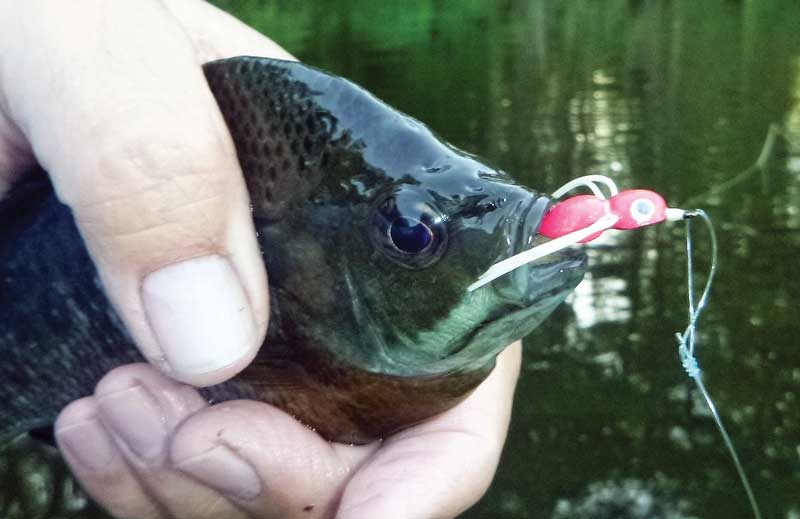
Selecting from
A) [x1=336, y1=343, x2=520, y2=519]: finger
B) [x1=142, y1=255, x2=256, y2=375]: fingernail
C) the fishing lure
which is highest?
the fishing lure

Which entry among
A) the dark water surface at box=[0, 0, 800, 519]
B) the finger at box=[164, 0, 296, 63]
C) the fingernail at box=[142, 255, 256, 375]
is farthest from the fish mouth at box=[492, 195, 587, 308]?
the dark water surface at box=[0, 0, 800, 519]

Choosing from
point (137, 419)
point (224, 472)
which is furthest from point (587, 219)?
point (137, 419)

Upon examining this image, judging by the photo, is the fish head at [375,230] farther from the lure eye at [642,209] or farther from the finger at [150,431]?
the finger at [150,431]

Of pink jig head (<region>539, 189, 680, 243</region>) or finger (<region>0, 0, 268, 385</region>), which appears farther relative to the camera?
finger (<region>0, 0, 268, 385</region>)

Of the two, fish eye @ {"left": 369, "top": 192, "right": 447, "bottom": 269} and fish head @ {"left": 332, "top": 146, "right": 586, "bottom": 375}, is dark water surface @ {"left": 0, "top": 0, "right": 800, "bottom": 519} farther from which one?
fish eye @ {"left": 369, "top": 192, "right": 447, "bottom": 269}

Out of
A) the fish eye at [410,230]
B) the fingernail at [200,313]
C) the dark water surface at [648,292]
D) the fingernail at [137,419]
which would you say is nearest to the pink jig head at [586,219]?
the fish eye at [410,230]

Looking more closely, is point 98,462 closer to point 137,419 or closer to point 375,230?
point 137,419
